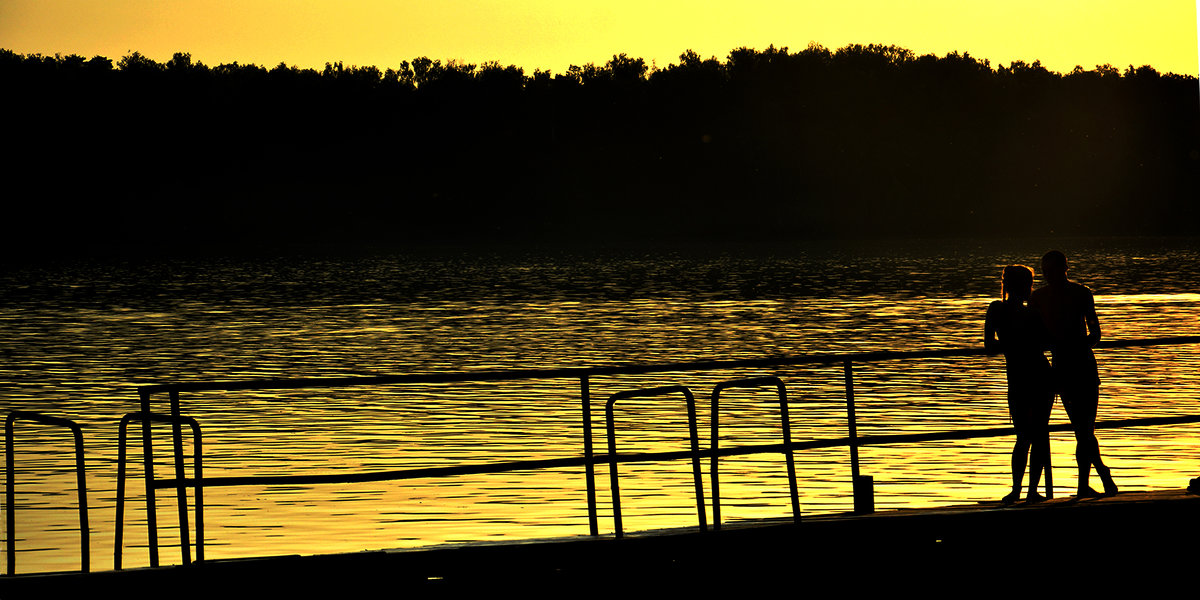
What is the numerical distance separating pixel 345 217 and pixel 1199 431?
516 ft

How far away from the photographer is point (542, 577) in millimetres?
8320

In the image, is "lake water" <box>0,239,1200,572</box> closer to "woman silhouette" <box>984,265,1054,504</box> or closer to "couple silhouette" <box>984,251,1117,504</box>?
"couple silhouette" <box>984,251,1117,504</box>

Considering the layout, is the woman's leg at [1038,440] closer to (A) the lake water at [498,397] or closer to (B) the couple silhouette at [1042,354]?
(B) the couple silhouette at [1042,354]

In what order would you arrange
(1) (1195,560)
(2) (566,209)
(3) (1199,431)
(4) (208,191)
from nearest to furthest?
(1) (1195,560) < (3) (1199,431) < (4) (208,191) < (2) (566,209)

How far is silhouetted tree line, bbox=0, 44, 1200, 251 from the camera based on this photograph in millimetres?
166875

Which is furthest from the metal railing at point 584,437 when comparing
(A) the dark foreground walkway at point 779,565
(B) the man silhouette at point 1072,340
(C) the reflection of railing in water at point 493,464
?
(A) the dark foreground walkway at point 779,565

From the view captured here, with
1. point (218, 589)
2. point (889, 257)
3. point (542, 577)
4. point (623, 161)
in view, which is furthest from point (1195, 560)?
point (623, 161)

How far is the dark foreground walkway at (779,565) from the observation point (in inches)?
322

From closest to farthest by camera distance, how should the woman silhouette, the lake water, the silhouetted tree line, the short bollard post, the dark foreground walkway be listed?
the dark foreground walkway < the woman silhouette < the short bollard post < the lake water < the silhouetted tree line

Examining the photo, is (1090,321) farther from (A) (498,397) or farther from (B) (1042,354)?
(A) (498,397)

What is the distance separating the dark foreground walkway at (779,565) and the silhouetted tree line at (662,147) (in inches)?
6278

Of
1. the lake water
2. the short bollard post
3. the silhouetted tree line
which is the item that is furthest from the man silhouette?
the silhouetted tree line

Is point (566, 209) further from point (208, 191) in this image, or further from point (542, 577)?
point (542, 577)

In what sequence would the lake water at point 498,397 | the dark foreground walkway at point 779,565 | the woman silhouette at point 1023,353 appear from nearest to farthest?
the dark foreground walkway at point 779,565
the woman silhouette at point 1023,353
the lake water at point 498,397
